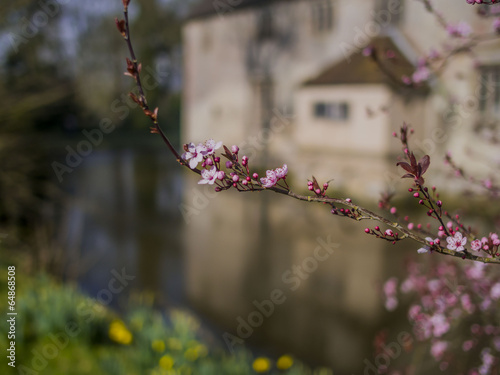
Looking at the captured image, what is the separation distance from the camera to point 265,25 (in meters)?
18.3

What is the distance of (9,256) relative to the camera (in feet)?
22.3

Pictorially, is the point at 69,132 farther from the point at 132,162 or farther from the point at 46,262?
the point at 46,262

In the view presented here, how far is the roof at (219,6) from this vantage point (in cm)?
1838

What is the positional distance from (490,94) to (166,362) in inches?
458

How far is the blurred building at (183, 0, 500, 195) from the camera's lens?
42.8 feet

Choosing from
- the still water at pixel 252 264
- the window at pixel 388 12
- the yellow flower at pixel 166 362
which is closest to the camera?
the yellow flower at pixel 166 362

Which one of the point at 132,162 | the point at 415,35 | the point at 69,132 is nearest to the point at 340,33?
the point at 415,35

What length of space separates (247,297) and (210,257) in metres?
2.29

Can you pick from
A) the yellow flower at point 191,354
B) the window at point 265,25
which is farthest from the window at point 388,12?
the yellow flower at point 191,354

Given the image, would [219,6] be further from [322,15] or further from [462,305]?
[462,305]

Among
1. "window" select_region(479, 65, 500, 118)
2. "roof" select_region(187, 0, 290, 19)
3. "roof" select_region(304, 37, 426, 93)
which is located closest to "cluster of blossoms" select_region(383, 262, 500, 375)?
"window" select_region(479, 65, 500, 118)

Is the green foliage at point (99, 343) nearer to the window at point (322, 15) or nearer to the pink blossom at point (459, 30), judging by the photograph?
the pink blossom at point (459, 30)

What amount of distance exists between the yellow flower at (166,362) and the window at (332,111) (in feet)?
38.5

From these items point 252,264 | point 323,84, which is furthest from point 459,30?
point 323,84
